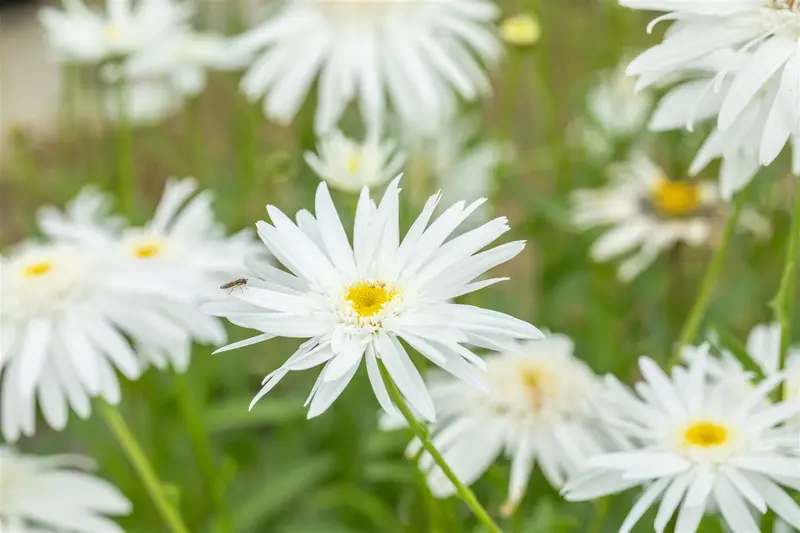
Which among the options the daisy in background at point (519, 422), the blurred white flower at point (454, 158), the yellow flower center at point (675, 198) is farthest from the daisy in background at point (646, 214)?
the daisy in background at point (519, 422)

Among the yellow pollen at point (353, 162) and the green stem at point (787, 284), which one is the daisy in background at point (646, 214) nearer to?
Answer: the yellow pollen at point (353, 162)

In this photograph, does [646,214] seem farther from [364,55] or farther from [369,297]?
[369,297]

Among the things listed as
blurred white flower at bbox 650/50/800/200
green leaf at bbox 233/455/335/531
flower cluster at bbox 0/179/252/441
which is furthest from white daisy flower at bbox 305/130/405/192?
green leaf at bbox 233/455/335/531

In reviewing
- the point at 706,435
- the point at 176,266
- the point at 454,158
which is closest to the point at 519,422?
the point at 706,435

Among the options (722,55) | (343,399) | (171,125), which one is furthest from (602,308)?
(171,125)

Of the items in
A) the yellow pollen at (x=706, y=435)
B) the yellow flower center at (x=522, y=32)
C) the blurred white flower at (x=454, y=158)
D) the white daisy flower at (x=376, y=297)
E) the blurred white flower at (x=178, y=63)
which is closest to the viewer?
the white daisy flower at (x=376, y=297)

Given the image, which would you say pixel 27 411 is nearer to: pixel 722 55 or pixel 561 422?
pixel 561 422
